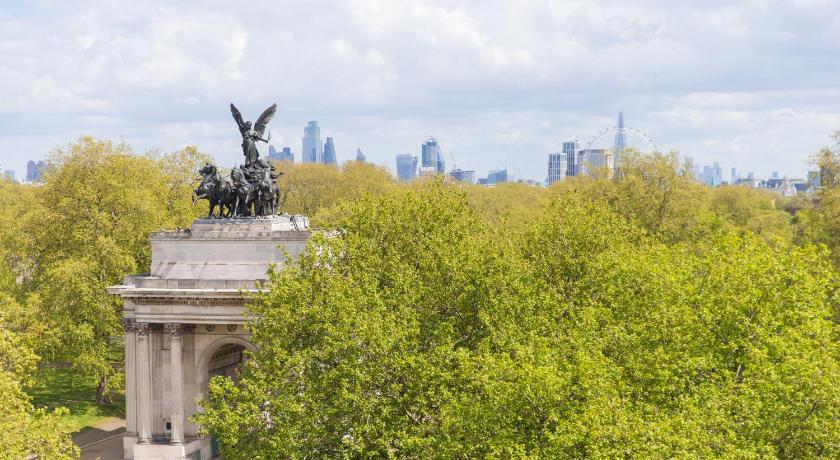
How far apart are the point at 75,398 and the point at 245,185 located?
24164 millimetres

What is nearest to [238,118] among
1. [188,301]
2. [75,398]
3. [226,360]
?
[188,301]

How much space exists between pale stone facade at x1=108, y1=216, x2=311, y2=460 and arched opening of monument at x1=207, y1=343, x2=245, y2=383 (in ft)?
2.60

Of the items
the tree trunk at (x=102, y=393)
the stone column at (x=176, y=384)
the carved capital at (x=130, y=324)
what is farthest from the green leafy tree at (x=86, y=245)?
the stone column at (x=176, y=384)

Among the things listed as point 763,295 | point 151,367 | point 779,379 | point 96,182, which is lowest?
point 151,367

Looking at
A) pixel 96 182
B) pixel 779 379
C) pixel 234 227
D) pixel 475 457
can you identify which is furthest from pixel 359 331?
pixel 96 182

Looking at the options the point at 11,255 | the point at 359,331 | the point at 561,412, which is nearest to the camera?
the point at 561,412

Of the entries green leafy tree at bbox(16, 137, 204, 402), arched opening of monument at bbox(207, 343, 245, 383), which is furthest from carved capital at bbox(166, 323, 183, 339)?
green leafy tree at bbox(16, 137, 204, 402)

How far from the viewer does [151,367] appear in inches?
1802

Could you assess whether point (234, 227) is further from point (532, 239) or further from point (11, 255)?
point (11, 255)

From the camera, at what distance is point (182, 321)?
4462 cm

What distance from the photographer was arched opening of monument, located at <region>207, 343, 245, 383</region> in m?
47.9

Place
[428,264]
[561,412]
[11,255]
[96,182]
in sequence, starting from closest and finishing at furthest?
[561,412] → [428,264] → [96,182] → [11,255]

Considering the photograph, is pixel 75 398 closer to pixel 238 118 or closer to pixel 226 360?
pixel 226 360

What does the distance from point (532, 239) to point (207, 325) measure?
1766cm
